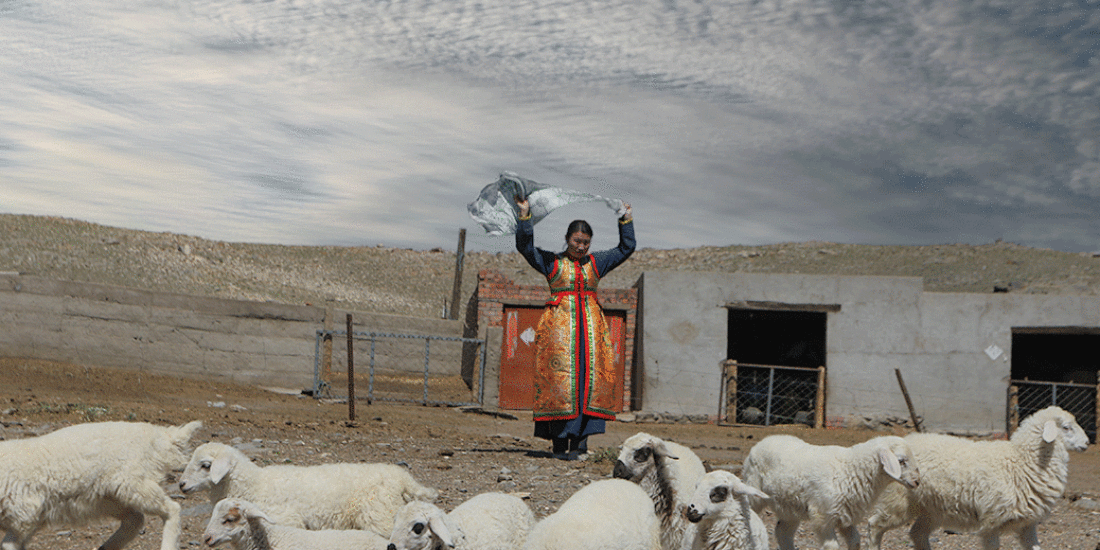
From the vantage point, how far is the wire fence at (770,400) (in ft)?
50.3

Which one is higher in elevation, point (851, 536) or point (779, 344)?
point (779, 344)

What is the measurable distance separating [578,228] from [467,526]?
13.8 ft

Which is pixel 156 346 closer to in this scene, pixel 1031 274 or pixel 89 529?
pixel 89 529

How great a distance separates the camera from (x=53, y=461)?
4621 millimetres

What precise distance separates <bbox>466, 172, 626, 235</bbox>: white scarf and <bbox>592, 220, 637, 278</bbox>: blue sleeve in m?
0.33

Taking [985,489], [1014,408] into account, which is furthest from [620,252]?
[1014,408]

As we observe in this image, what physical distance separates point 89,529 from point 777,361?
17.9m

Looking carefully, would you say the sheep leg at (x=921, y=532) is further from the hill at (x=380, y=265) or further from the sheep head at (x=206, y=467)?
the hill at (x=380, y=265)

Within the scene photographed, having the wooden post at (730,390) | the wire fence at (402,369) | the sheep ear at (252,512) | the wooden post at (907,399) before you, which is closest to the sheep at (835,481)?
the sheep ear at (252,512)

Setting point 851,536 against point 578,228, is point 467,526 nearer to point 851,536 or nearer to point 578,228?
point 851,536

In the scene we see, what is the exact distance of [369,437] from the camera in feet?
31.8

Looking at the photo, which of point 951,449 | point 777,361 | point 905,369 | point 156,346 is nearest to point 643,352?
point 905,369

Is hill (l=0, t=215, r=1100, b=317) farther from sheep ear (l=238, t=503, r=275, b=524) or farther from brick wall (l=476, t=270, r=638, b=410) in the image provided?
sheep ear (l=238, t=503, r=275, b=524)

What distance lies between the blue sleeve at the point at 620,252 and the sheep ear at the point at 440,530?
460 cm
